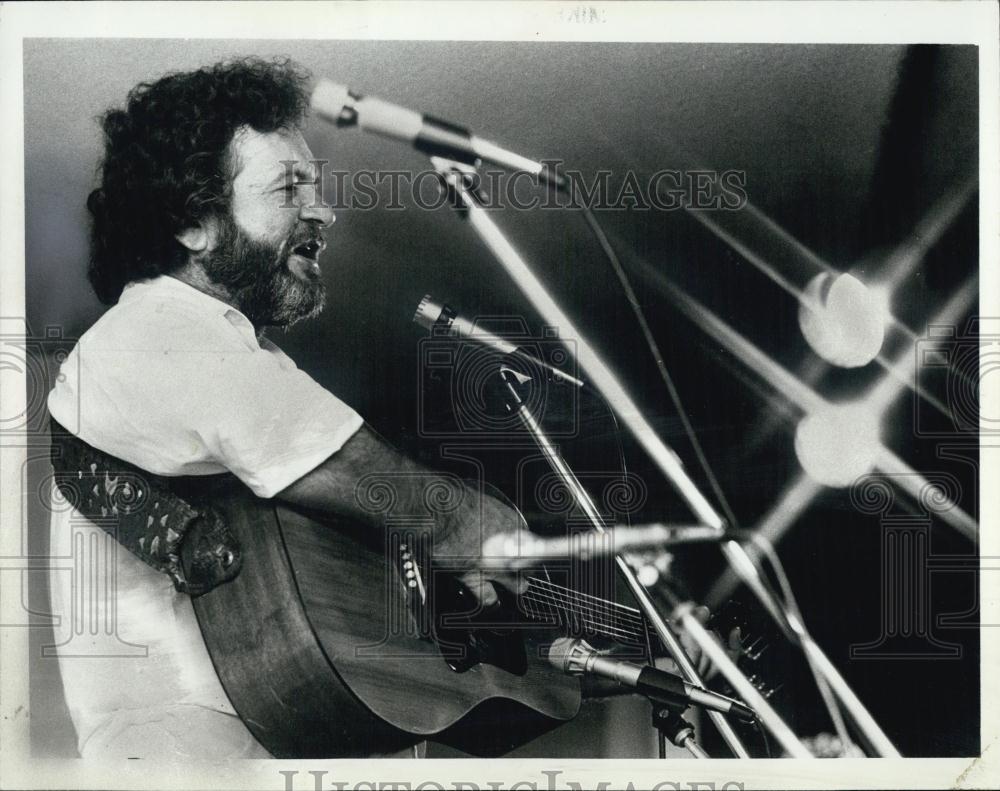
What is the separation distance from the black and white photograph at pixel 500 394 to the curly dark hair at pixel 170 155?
0.01 metres

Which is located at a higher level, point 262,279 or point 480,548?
point 262,279

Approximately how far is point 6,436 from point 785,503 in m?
2.29

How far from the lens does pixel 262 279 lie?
9.76ft

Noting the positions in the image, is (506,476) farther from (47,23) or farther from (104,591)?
(47,23)

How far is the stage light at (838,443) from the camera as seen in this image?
3.11 meters

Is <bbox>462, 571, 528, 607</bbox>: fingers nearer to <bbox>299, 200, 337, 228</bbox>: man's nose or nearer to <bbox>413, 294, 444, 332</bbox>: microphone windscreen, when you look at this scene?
<bbox>413, 294, 444, 332</bbox>: microphone windscreen

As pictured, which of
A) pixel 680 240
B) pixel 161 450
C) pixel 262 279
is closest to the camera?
pixel 161 450

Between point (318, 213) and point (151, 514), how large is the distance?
0.97m

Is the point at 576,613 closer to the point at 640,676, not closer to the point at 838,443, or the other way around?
the point at 640,676

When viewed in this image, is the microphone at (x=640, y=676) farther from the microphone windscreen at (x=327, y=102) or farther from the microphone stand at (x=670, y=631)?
the microphone windscreen at (x=327, y=102)

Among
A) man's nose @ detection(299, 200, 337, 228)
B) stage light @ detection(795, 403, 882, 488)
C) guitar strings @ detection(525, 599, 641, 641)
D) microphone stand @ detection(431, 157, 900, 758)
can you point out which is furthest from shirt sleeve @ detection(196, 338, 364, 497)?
stage light @ detection(795, 403, 882, 488)

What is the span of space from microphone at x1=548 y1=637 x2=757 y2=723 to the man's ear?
1.50m

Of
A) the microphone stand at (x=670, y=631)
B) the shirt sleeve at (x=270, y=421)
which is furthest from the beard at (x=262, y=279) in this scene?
the microphone stand at (x=670, y=631)

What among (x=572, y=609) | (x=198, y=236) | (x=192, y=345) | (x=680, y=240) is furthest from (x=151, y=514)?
(x=680, y=240)
